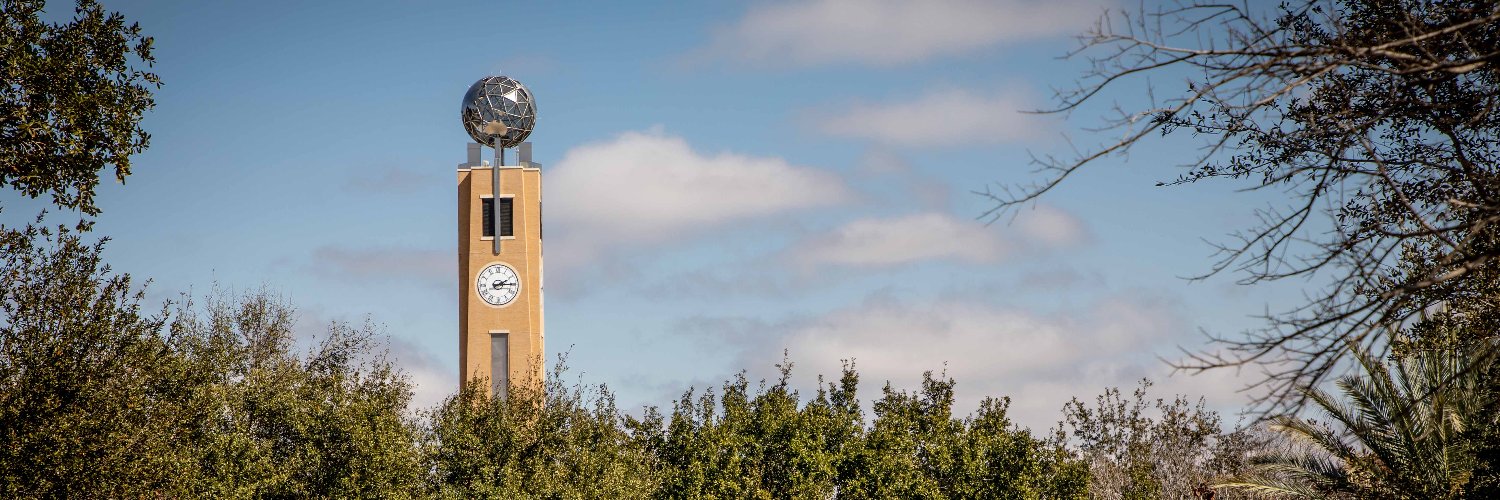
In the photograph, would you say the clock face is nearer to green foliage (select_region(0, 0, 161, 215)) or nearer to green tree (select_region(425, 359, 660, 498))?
green tree (select_region(425, 359, 660, 498))

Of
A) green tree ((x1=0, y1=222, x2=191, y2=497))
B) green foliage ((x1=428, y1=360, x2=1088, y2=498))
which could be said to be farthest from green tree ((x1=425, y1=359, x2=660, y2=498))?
green tree ((x1=0, y1=222, x2=191, y2=497))

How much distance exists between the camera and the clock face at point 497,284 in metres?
46.7

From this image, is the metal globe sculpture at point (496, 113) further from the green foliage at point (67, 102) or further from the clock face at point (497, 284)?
the green foliage at point (67, 102)

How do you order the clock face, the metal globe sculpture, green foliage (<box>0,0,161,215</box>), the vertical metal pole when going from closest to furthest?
green foliage (<box>0,0,161,215</box>) → the vertical metal pole → the clock face → the metal globe sculpture

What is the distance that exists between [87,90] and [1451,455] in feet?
53.9

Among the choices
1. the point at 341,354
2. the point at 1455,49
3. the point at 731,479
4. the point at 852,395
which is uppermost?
the point at 341,354

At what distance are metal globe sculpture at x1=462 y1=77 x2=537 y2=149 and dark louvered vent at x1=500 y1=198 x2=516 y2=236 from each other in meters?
2.28


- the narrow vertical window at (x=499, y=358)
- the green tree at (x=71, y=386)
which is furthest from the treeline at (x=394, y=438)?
the narrow vertical window at (x=499, y=358)

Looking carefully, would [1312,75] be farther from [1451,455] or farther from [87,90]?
[1451,455]

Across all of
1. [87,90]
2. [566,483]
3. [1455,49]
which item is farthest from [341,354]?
[1455,49]

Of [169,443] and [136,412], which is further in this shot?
[169,443]

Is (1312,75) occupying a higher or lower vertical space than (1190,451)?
lower

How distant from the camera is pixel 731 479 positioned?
26266 mm

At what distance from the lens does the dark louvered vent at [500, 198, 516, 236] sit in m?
46.8
